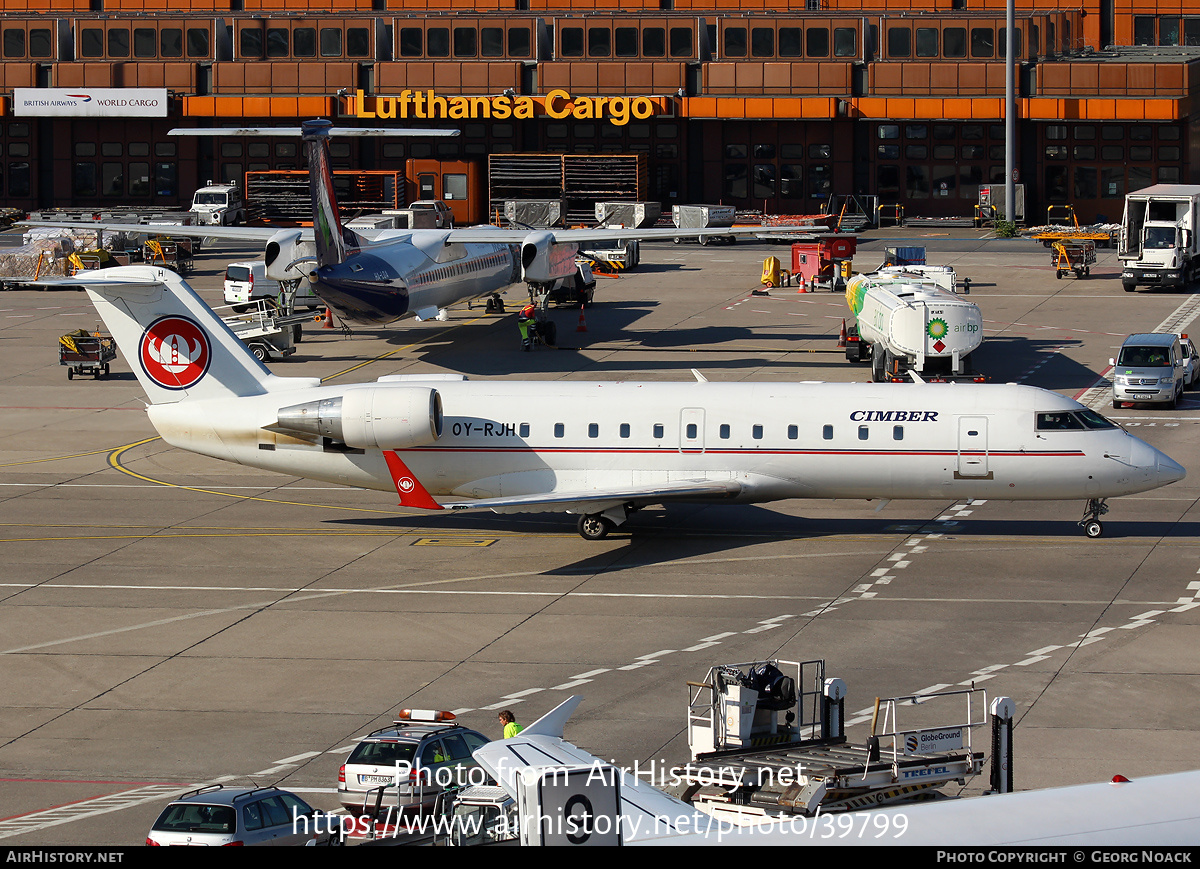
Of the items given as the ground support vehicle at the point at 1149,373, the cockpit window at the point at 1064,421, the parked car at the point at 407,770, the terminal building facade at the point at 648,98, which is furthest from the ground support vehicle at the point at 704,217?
the parked car at the point at 407,770

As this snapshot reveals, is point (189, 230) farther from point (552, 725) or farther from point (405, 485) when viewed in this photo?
point (552, 725)

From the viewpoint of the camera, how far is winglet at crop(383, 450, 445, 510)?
33719 mm

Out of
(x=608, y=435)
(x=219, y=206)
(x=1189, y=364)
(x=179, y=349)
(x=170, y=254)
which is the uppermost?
(x=219, y=206)

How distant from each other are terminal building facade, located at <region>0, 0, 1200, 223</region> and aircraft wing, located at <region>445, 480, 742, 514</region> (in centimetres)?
7057

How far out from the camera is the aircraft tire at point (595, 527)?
3475cm

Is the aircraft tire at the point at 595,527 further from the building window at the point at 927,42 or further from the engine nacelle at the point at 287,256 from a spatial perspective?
the building window at the point at 927,42

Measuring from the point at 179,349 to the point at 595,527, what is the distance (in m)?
10.5

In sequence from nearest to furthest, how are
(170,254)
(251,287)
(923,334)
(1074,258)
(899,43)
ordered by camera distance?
1. (923,334)
2. (251,287)
3. (1074,258)
4. (170,254)
5. (899,43)

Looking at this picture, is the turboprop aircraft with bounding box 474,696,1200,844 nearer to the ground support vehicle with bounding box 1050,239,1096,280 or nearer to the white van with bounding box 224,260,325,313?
the white van with bounding box 224,260,325,313

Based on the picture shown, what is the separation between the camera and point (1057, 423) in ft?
110

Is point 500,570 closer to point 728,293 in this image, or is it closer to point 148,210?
point 728,293

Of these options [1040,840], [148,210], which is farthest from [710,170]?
[1040,840]

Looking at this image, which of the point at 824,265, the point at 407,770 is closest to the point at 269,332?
the point at 824,265

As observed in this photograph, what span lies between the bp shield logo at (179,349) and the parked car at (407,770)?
17779 mm
